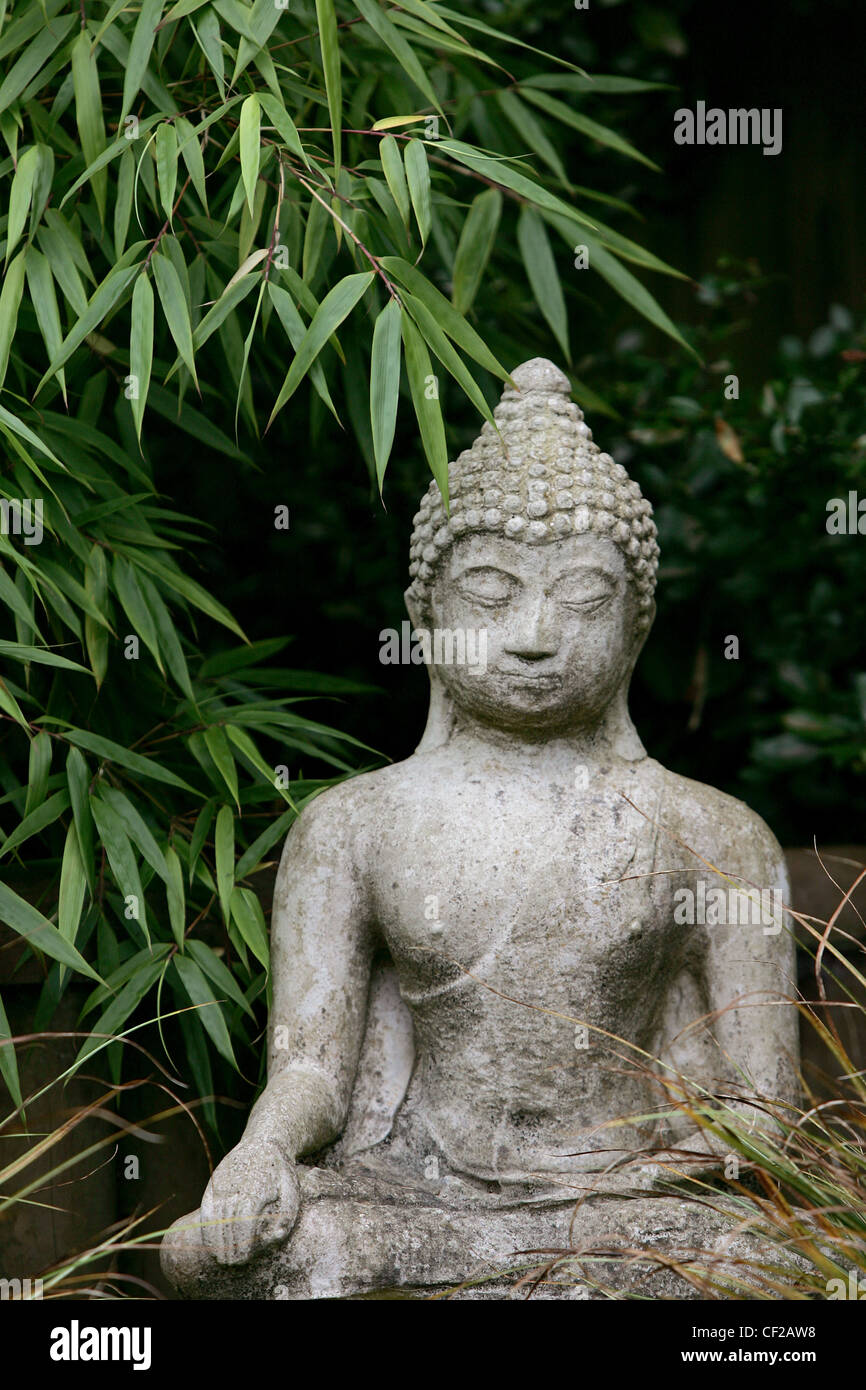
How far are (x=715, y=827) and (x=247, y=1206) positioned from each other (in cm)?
102

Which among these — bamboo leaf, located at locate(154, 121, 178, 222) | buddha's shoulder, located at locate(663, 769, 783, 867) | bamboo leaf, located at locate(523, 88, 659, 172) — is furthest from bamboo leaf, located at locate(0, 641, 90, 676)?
bamboo leaf, located at locate(523, 88, 659, 172)

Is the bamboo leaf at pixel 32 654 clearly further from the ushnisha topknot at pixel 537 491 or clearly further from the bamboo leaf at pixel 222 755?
the ushnisha topknot at pixel 537 491

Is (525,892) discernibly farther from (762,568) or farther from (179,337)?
(762,568)

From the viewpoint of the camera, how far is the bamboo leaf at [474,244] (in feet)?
10.5

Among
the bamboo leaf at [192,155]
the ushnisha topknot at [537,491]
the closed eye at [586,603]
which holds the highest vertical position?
the bamboo leaf at [192,155]

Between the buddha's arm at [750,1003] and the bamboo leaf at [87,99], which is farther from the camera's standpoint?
the bamboo leaf at [87,99]

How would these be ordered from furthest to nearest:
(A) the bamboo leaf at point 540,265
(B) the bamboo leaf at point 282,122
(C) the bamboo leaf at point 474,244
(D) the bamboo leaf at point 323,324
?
(A) the bamboo leaf at point 540,265, (C) the bamboo leaf at point 474,244, (B) the bamboo leaf at point 282,122, (D) the bamboo leaf at point 323,324

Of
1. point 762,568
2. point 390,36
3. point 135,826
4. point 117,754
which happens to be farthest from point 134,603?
point 762,568

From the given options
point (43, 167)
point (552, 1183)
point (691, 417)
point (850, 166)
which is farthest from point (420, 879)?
point (850, 166)

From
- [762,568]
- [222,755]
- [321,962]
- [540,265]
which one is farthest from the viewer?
[762,568]

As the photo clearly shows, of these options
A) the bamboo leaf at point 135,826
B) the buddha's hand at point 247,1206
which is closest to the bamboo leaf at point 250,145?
the bamboo leaf at point 135,826

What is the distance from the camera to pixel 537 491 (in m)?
2.65

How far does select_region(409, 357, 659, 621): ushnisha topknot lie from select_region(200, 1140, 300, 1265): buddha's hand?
1.01 meters

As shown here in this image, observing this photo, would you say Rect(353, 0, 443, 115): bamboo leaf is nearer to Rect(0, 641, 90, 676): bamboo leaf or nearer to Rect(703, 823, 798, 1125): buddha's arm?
Rect(0, 641, 90, 676): bamboo leaf
